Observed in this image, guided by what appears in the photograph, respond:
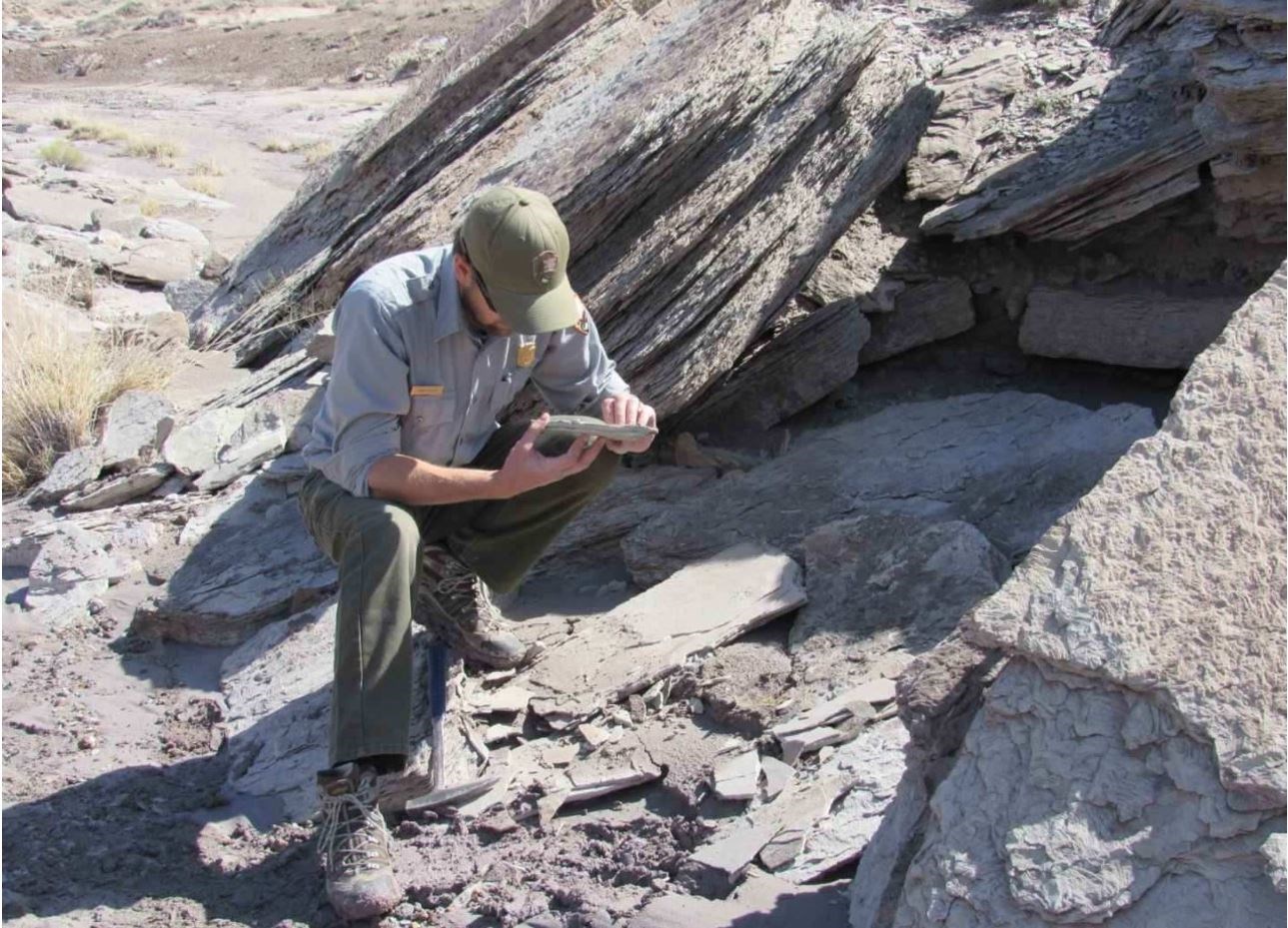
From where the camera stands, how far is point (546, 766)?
12.5ft

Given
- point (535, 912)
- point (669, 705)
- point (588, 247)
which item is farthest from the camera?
point (588, 247)

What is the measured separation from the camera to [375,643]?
3322 mm

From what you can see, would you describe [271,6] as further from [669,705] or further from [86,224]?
[669,705]

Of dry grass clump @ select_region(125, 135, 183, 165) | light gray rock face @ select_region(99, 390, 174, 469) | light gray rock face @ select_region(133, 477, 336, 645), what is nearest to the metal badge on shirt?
light gray rock face @ select_region(133, 477, 336, 645)

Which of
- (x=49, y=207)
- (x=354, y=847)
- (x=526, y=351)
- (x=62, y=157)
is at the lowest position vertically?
(x=354, y=847)

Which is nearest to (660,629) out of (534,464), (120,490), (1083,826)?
(534,464)

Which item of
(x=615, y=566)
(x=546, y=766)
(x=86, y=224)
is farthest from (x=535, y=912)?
(x=86, y=224)

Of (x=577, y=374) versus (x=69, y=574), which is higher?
(x=577, y=374)

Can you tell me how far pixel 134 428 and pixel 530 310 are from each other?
3.26 m

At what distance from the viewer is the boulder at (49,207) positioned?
10578 mm

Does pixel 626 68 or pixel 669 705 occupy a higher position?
pixel 626 68

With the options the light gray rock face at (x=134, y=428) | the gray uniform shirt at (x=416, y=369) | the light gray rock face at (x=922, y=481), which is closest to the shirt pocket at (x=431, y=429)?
the gray uniform shirt at (x=416, y=369)

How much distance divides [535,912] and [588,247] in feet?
8.39

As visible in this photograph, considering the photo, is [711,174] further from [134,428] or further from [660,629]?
[134,428]
